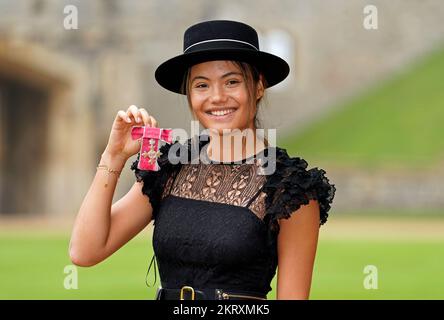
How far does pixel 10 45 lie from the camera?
24.0 metres

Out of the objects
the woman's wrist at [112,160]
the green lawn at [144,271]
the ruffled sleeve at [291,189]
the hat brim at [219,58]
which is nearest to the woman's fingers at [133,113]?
the woman's wrist at [112,160]

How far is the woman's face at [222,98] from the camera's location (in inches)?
148

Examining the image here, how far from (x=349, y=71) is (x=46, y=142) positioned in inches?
469

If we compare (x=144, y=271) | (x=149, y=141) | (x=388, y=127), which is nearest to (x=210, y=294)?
(x=149, y=141)

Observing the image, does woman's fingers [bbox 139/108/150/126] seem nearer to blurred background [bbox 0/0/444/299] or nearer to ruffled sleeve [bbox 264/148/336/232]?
ruffled sleeve [bbox 264/148/336/232]

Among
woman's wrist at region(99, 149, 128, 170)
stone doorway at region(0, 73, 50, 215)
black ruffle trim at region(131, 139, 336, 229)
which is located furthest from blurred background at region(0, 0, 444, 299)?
woman's wrist at region(99, 149, 128, 170)

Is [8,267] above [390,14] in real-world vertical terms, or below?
below

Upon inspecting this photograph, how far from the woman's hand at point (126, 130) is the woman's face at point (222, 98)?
0.76ft

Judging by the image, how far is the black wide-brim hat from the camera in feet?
12.4

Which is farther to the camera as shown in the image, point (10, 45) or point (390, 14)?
point (390, 14)

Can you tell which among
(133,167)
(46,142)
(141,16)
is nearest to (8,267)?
(133,167)

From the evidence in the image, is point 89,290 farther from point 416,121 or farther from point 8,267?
point 416,121

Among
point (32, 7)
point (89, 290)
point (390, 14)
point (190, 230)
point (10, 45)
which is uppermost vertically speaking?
point (390, 14)
